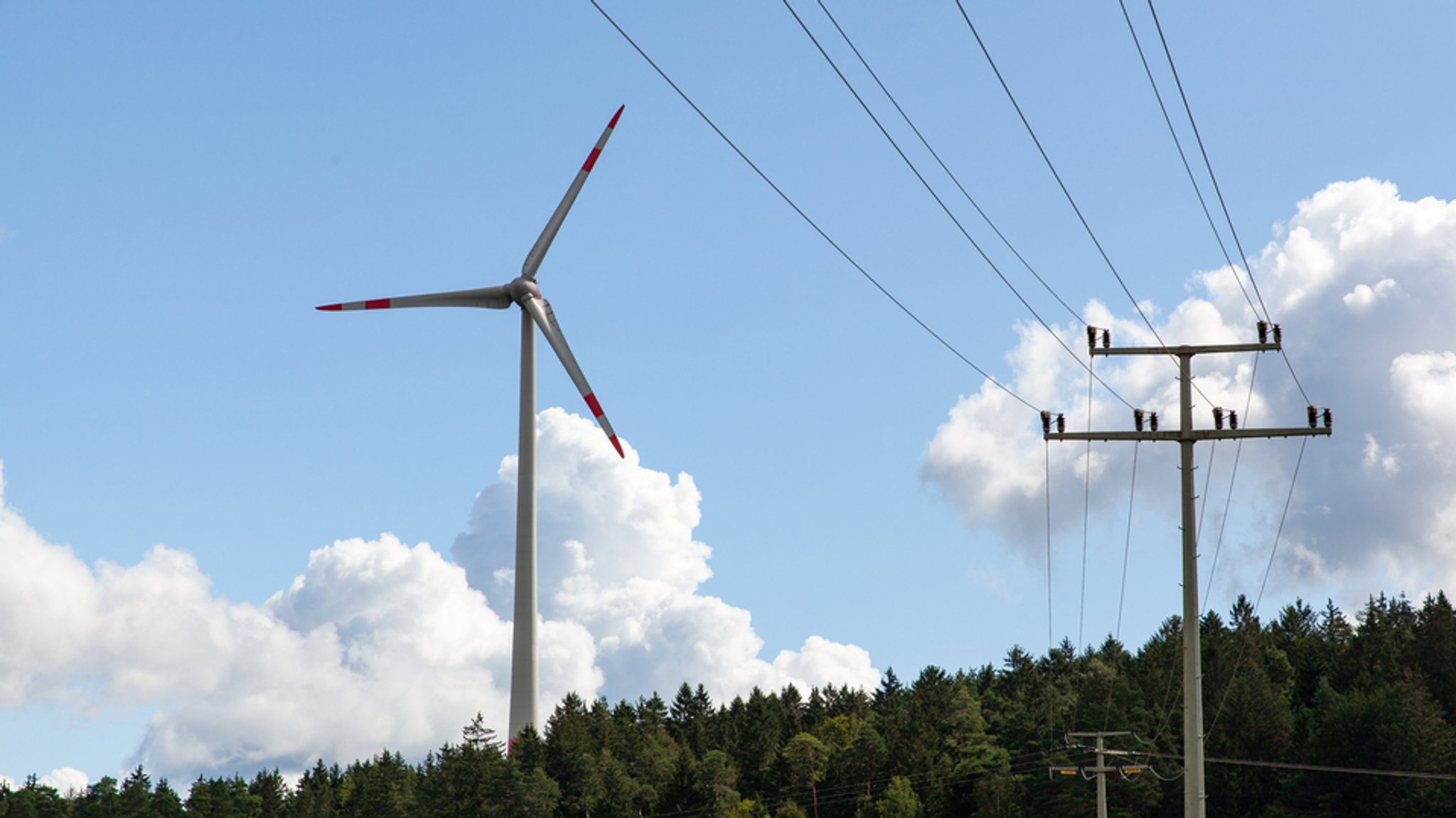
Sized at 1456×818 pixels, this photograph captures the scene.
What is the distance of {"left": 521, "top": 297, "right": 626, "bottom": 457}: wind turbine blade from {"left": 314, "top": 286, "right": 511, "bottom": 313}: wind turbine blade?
2.08m

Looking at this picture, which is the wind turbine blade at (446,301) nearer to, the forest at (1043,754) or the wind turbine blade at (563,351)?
the wind turbine blade at (563,351)

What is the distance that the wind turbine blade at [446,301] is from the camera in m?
90.1

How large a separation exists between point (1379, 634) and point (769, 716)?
210 ft

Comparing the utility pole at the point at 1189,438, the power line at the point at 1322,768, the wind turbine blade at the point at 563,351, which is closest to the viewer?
the utility pole at the point at 1189,438

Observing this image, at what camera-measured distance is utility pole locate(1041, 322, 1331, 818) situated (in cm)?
4400

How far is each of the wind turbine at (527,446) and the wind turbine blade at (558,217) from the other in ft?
2.32

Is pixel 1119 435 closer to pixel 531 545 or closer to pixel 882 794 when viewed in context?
pixel 531 545

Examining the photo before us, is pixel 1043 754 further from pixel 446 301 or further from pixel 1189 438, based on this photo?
pixel 1189 438

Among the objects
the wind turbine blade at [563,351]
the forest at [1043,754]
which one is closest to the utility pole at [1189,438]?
the wind turbine blade at [563,351]

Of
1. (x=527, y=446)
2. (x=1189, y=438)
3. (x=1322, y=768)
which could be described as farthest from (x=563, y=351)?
(x=1322, y=768)

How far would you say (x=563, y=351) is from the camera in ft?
287

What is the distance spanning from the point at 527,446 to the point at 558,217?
46.9ft

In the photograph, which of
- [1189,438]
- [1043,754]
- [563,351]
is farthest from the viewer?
[1043,754]

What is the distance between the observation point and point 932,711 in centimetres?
16212
